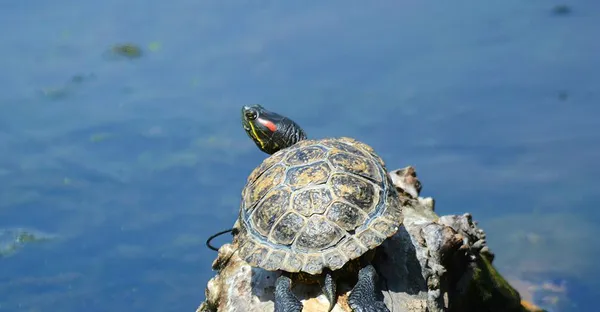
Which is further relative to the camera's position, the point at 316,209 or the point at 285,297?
the point at 316,209

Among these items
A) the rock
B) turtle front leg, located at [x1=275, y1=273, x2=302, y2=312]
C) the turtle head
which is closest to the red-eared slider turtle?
turtle front leg, located at [x1=275, y1=273, x2=302, y2=312]

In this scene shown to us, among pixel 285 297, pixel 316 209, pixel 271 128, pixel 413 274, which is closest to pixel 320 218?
pixel 316 209

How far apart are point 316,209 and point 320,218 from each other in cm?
5

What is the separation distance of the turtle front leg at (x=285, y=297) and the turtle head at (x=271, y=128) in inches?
46.8

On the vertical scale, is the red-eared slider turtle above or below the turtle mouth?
below

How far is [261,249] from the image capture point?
2793 millimetres

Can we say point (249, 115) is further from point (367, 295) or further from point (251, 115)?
point (367, 295)

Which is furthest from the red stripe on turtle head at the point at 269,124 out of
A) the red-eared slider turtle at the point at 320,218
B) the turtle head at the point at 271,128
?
the red-eared slider turtle at the point at 320,218

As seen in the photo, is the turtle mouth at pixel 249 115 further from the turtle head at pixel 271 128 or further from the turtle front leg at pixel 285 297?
the turtle front leg at pixel 285 297

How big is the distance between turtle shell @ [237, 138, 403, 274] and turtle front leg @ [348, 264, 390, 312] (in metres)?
0.10

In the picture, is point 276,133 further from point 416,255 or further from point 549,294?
point 549,294

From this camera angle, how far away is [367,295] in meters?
2.60

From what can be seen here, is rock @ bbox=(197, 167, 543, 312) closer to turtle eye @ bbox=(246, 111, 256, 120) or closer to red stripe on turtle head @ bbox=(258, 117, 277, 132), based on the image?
red stripe on turtle head @ bbox=(258, 117, 277, 132)

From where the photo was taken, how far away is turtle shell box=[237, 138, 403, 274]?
8.85 ft
